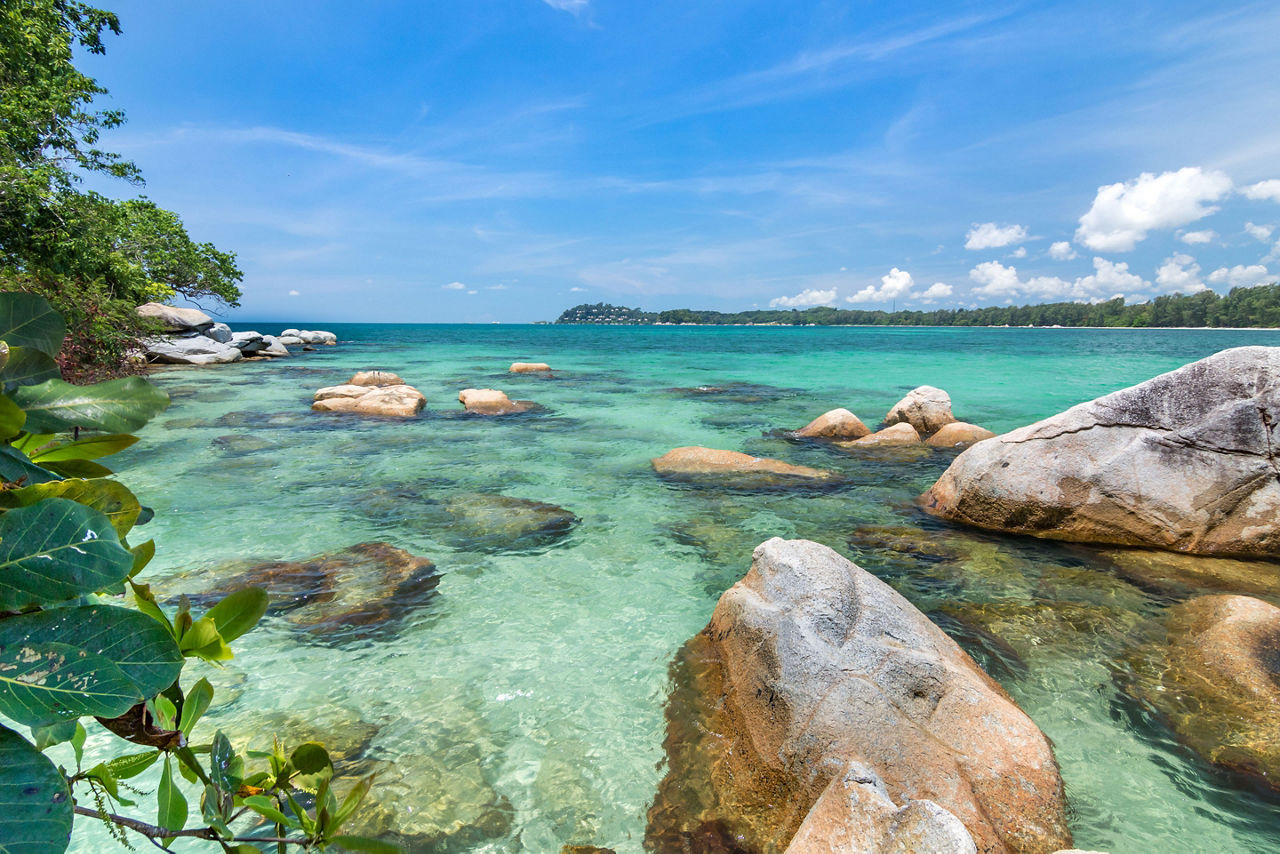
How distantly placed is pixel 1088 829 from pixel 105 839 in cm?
489

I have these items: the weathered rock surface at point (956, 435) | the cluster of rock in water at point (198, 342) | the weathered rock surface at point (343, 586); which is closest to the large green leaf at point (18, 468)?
the weathered rock surface at point (343, 586)

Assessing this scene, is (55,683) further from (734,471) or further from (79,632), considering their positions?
(734,471)

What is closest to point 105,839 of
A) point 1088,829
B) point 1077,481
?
point 1088,829

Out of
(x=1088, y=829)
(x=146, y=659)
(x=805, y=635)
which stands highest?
(x=146, y=659)

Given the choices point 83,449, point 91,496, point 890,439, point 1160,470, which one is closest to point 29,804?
point 91,496

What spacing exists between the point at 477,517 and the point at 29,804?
7071mm

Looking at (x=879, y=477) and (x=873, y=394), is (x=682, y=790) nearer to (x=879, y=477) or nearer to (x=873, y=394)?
(x=879, y=477)

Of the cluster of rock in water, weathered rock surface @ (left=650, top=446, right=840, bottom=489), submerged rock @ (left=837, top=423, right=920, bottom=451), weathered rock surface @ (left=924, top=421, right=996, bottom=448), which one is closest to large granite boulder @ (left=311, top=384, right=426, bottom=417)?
weathered rock surface @ (left=650, top=446, right=840, bottom=489)

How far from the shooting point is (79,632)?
48 cm

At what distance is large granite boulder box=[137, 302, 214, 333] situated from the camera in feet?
94.3

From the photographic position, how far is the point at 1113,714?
382 cm

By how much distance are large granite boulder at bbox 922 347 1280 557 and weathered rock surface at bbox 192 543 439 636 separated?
20.7 ft

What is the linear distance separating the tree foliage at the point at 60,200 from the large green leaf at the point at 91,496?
9.92m

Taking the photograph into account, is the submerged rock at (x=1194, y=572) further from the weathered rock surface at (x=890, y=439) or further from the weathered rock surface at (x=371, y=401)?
the weathered rock surface at (x=371, y=401)
